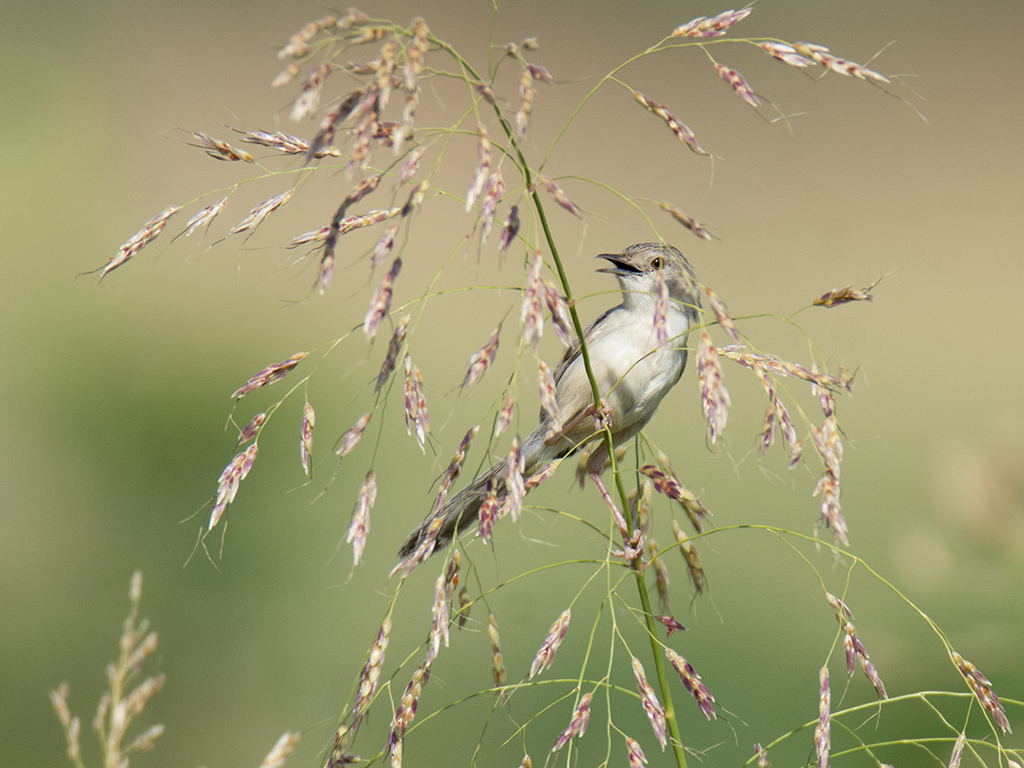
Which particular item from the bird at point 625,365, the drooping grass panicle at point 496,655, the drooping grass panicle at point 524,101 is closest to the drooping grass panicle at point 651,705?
the drooping grass panicle at point 496,655

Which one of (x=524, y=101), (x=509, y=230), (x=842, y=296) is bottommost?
(x=842, y=296)

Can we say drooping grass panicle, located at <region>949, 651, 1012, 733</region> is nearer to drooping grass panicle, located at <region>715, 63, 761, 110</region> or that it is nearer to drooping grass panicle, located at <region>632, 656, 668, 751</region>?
drooping grass panicle, located at <region>632, 656, 668, 751</region>

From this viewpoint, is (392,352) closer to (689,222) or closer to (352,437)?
(352,437)

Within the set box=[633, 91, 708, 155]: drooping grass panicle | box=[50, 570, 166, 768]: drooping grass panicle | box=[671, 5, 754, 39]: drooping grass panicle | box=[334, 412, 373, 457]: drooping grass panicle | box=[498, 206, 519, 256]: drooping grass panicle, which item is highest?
box=[671, 5, 754, 39]: drooping grass panicle

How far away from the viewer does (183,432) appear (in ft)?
20.3

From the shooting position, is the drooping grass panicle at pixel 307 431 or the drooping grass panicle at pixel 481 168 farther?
the drooping grass panicle at pixel 307 431

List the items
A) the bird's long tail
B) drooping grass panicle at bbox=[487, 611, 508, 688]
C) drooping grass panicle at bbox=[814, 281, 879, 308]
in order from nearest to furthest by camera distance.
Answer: drooping grass panicle at bbox=[814, 281, 879, 308], drooping grass panicle at bbox=[487, 611, 508, 688], the bird's long tail

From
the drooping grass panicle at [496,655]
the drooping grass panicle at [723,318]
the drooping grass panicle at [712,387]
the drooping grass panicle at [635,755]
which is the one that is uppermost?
the drooping grass panicle at [723,318]

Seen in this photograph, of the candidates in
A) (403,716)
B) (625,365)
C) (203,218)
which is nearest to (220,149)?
(203,218)

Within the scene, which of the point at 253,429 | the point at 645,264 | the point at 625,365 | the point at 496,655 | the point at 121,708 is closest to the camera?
the point at 121,708

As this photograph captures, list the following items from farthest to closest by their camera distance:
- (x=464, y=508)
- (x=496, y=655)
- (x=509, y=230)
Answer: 1. (x=464, y=508)
2. (x=496, y=655)
3. (x=509, y=230)

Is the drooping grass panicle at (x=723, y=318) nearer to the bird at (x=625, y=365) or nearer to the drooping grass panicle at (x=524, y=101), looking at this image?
the drooping grass panicle at (x=524, y=101)

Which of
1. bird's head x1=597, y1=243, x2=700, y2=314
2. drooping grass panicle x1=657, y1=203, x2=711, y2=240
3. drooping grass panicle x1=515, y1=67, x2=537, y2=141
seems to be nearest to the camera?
drooping grass panicle x1=515, y1=67, x2=537, y2=141

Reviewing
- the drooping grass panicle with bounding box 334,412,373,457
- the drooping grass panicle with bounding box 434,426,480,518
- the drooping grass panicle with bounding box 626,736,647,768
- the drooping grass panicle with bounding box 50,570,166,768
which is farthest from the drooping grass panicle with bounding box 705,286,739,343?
the drooping grass panicle with bounding box 50,570,166,768
